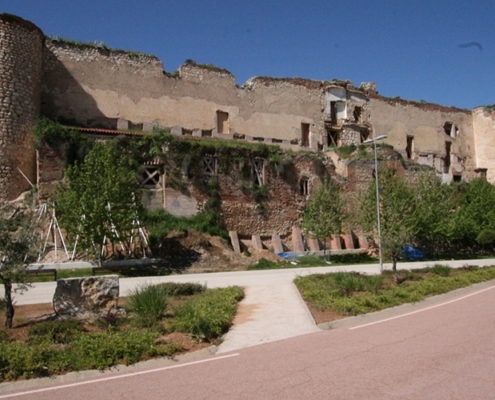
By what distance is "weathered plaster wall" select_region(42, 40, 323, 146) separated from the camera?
3008cm

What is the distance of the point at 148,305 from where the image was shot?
33.8 feet

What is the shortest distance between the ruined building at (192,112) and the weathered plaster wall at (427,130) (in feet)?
0.46

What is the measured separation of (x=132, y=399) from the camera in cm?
586

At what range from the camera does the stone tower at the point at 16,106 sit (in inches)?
937

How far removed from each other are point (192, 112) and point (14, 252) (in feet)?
84.8

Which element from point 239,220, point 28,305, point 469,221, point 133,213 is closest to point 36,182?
point 133,213

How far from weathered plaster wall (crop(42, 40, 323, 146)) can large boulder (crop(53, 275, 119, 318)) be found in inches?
851

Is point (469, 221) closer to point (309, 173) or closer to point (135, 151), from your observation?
point (309, 173)

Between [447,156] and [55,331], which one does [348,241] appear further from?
[55,331]

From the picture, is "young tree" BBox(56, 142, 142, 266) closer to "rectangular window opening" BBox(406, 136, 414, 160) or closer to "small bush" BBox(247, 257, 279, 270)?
"small bush" BBox(247, 257, 279, 270)

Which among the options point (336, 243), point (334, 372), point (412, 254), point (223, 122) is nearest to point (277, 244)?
point (336, 243)

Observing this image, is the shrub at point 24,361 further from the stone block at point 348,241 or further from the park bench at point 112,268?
the stone block at point 348,241

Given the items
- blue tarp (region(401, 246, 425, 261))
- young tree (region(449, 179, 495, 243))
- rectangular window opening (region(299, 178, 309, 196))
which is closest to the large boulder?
rectangular window opening (region(299, 178, 309, 196))

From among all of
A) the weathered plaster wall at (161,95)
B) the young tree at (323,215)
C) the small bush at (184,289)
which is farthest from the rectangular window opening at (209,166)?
the small bush at (184,289)
